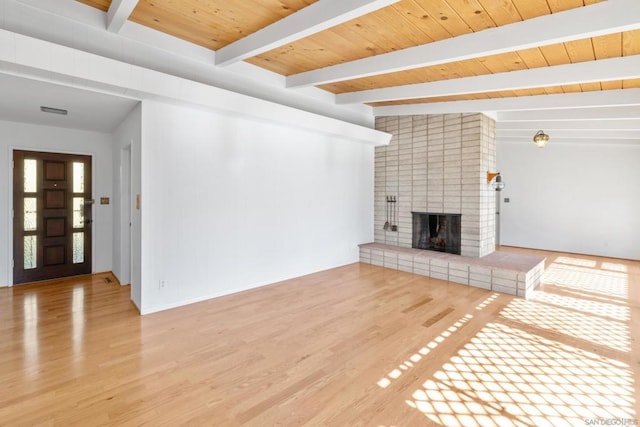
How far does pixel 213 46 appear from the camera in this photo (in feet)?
12.1

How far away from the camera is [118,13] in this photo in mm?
2744

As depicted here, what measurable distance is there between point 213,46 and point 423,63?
92.2 inches

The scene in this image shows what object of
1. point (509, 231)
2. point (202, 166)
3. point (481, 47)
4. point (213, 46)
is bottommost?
point (509, 231)

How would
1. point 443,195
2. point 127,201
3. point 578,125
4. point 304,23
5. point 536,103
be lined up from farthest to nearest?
point 443,195 < point 578,125 < point 127,201 < point 536,103 < point 304,23

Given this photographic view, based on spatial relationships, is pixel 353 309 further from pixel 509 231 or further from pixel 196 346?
pixel 509 231

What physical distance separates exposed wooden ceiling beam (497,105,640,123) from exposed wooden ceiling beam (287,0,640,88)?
2803 millimetres

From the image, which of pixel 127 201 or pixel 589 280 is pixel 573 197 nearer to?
pixel 589 280

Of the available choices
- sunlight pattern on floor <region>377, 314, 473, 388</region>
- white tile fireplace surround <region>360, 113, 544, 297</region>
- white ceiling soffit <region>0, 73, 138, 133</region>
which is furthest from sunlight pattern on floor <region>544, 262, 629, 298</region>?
white ceiling soffit <region>0, 73, 138, 133</region>

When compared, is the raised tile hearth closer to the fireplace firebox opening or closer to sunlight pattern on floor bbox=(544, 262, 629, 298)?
the fireplace firebox opening

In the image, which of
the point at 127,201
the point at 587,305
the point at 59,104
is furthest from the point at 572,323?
the point at 59,104

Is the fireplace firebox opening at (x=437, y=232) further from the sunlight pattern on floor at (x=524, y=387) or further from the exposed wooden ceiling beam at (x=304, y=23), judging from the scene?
the exposed wooden ceiling beam at (x=304, y=23)

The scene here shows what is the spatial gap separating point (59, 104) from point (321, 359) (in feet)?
13.3

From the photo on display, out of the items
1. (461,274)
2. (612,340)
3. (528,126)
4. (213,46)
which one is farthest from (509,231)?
(213,46)

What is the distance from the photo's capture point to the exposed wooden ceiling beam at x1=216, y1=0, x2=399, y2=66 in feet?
7.79
